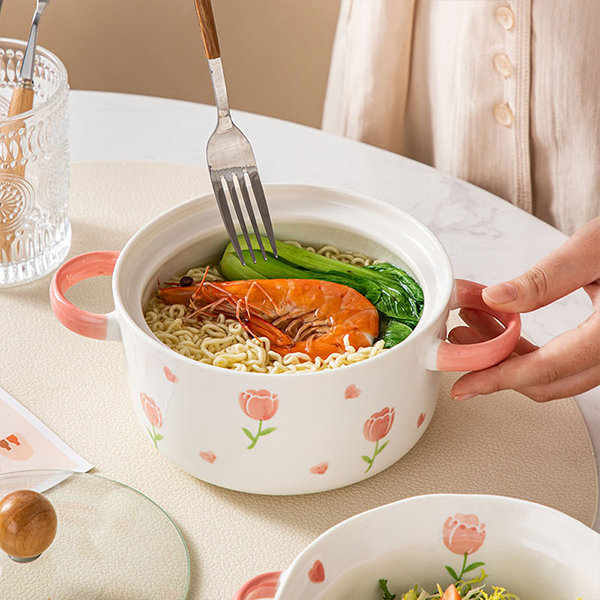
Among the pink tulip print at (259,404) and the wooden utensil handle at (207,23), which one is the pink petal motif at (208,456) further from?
the wooden utensil handle at (207,23)

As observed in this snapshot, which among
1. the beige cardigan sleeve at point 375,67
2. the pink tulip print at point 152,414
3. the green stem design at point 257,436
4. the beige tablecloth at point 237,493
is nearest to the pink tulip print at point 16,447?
the beige tablecloth at point 237,493

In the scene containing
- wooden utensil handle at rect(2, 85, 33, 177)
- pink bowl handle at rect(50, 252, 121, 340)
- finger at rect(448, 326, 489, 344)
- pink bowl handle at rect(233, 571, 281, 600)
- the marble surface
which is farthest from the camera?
the marble surface

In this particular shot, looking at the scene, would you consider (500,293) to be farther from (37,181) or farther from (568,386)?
(37,181)

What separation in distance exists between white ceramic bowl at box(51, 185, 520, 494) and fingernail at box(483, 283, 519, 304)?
0.07 ft

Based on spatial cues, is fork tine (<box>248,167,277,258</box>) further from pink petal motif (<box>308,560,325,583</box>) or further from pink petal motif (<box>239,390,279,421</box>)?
pink petal motif (<box>308,560,325,583</box>)

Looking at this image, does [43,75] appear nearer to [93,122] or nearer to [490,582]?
[93,122]

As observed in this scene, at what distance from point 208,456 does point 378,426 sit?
0.16m

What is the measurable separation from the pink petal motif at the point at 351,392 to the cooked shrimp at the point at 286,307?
123mm

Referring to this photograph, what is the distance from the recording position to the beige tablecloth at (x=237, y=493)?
764 millimetres

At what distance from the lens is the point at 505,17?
1.24 m

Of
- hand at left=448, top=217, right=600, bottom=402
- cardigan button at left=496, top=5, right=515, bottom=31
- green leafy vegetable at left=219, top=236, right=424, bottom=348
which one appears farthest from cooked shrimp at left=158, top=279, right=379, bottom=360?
cardigan button at left=496, top=5, right=515, bottom=31

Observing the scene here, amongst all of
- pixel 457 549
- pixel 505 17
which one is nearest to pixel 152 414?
pixel 457 549

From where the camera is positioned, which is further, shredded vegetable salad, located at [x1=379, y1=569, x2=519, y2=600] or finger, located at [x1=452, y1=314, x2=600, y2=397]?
finger, located at [x1=452, y1=314, x2=600, y2=397]

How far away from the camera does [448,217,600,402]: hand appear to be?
82 cm
